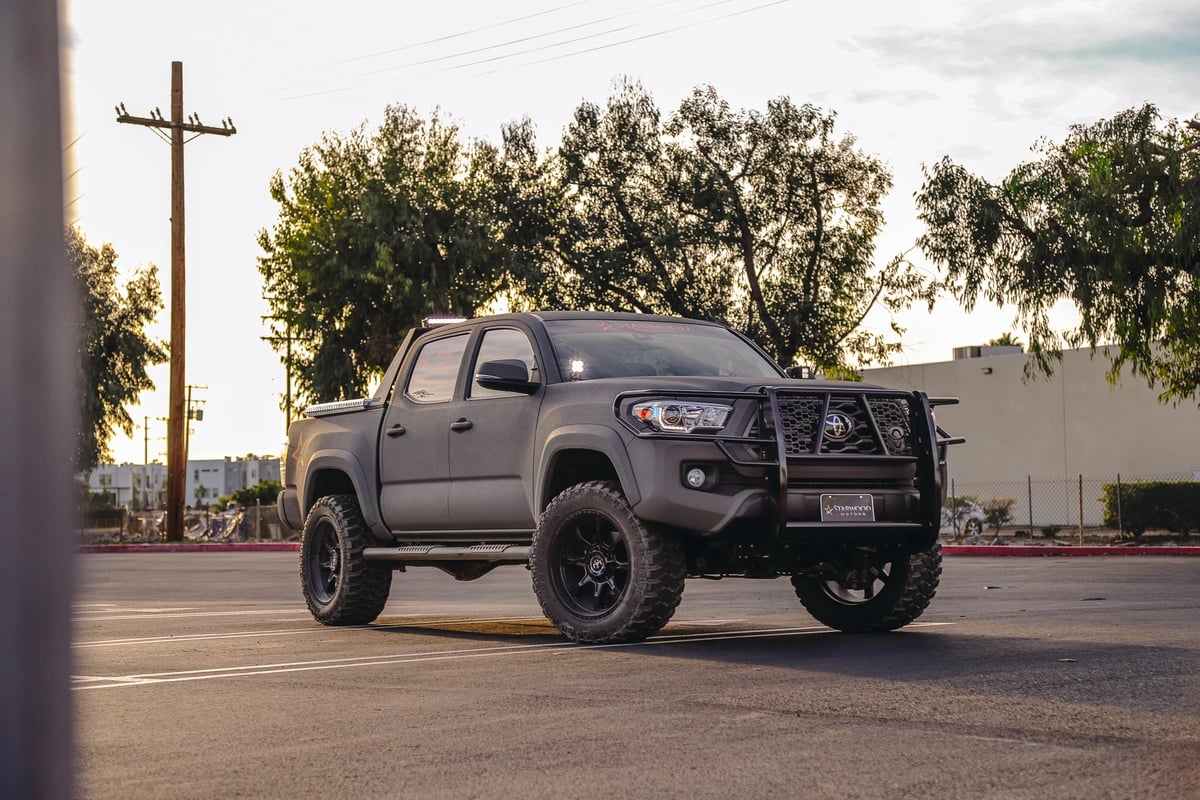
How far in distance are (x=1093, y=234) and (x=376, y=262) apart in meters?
20.3

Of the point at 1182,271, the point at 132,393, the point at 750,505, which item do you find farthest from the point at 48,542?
the point at 132,393

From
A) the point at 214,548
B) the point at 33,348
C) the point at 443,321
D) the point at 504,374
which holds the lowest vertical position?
the point at 214,548

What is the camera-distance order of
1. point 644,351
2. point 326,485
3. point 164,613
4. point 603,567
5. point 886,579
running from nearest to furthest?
1. point 603,567
2. point 886,579
3. point 644,351
4. point 326,485
5. point 164,613

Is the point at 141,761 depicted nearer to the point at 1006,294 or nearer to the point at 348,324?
the point at 1006,294

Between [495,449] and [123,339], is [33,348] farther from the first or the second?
[123,339]

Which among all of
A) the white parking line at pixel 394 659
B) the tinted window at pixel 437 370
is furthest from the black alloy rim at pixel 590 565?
the tinted window at pixel 437 370

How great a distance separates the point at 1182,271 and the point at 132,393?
1419 inches

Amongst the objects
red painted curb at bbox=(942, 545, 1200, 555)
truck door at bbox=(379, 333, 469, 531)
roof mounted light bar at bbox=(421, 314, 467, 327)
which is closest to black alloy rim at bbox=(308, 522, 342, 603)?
truck door at bbox=(379, 333, 469, 531)

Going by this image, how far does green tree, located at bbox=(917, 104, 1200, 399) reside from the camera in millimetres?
26844

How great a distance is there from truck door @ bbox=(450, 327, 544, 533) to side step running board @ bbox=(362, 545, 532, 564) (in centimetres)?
18

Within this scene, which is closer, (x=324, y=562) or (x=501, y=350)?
(x=501, y=350)

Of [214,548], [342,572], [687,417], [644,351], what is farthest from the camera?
[214,548]

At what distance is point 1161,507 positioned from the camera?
32.9 meters

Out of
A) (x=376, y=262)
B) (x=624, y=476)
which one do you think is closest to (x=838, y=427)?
(x=624, y=476)
